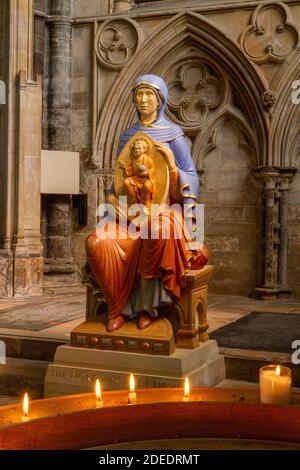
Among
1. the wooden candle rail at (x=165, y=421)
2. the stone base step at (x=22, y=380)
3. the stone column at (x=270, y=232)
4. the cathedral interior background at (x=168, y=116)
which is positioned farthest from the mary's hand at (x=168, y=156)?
the stone column at (x=270, y=232)

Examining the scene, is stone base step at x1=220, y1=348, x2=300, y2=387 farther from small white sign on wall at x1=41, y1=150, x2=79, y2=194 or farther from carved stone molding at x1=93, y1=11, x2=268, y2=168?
small white sign on wall at x1=41, y1=150, x2=79, y2=194

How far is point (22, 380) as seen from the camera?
14.8 ft

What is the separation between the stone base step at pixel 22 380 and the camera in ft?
14.6

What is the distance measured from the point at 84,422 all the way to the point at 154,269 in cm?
143

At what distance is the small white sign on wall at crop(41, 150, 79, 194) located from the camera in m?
8.41

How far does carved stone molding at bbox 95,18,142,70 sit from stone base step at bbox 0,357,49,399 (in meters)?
5.20

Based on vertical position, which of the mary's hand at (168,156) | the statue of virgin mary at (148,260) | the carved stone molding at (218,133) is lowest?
the statue of virgin mary at (148,260)

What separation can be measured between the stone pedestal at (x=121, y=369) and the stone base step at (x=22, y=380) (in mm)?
303

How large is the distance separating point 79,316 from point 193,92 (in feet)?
12.4

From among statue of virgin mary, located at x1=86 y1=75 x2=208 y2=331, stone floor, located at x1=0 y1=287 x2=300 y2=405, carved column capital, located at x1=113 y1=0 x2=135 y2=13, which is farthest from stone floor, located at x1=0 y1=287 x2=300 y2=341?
carved column capital, located at x1=113 y1=0 x2=135 y2=13

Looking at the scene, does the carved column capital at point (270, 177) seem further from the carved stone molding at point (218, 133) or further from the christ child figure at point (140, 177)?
the christ child figure at point (140, 177)

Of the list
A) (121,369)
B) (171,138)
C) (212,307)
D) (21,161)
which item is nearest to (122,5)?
(21,161)

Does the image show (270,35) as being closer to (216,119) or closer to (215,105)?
(215,105)

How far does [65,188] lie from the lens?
27.9 ft
